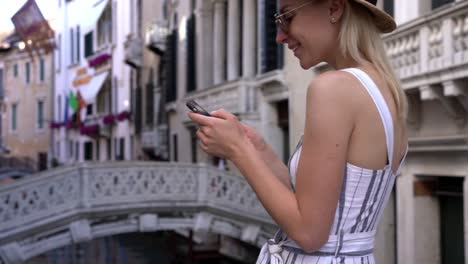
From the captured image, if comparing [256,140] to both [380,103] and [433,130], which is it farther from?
[433,130]

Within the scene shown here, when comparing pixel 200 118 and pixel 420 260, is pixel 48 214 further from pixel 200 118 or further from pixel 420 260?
pixel 200 118

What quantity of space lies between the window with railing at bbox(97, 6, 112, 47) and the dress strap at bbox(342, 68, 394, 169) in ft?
59.3

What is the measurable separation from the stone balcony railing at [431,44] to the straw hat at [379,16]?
14.0ft

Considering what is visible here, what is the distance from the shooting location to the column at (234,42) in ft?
45.6

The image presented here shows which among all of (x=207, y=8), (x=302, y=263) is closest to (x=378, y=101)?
(x=302, y=263)

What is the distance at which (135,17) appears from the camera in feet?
74.5

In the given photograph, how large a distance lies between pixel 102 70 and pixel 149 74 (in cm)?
449

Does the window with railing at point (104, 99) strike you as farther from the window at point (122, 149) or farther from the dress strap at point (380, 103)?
the dress strap at point (380, 103)

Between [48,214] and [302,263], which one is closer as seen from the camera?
[302,263]

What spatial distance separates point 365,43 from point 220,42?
13.6m

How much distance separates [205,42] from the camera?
15711 millimetres

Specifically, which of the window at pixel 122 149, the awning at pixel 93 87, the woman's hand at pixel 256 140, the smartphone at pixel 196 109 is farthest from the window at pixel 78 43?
the smartphone at pixel 196 109

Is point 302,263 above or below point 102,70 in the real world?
below

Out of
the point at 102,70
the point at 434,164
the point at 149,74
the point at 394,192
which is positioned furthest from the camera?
the point at 102,70
